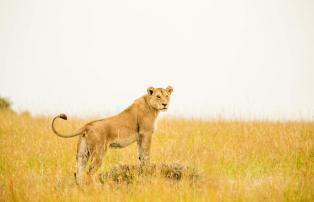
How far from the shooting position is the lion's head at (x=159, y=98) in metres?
12.0

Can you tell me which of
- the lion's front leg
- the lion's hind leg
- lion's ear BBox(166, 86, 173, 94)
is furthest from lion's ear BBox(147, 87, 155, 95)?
the lion's hind leg

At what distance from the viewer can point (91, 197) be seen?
9.51 meters

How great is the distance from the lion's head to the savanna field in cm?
109

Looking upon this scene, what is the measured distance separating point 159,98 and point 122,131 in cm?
109

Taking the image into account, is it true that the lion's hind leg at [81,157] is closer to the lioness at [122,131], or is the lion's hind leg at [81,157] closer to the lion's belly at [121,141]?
the lioness at [122,131]

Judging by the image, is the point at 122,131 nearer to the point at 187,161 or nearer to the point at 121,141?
the point at 121,141

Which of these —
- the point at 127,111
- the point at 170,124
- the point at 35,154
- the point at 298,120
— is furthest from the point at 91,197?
the point at 298,120

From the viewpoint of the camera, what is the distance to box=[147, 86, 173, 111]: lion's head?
1201 centimetres

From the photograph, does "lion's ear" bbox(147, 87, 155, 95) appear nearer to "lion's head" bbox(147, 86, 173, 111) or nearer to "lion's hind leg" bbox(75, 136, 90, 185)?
"lion's head" bbox(147, 86, 173, 111)

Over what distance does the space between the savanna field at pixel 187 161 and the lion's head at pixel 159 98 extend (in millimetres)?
1088

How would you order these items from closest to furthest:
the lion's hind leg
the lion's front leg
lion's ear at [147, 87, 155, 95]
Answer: the lion's hind leg, the lion's front leg, lion's ear at [147, 87, 155, 95]

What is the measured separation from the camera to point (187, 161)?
12.8m

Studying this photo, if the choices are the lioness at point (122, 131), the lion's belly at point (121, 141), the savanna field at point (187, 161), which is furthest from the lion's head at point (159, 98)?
the savanna field at point (187, 161)

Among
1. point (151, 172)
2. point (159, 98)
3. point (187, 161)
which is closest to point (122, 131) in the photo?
point (151, 172)
